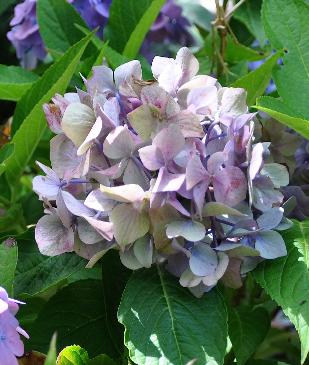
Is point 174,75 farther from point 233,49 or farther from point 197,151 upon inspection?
point 233,49

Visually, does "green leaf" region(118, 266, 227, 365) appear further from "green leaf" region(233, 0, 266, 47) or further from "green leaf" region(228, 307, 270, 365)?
"green leaf" region(233, 0, 266, 47)

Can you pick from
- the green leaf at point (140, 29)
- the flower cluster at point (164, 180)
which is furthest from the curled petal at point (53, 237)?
the green leaf at point (140, 29)

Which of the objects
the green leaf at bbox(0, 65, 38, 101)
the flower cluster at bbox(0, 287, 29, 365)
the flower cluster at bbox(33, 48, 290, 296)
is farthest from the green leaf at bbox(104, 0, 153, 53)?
the flower cluster at bbox(0, 287, 29, 365)

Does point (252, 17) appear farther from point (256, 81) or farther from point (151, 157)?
point (151, 157)

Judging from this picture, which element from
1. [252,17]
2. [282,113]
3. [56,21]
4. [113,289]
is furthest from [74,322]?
[252,17]

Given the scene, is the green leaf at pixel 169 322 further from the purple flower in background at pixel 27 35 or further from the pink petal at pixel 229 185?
the purple flower in background at pixel 27 35

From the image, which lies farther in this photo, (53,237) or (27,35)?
(27,35)

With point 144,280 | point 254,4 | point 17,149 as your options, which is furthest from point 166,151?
point 254,4
